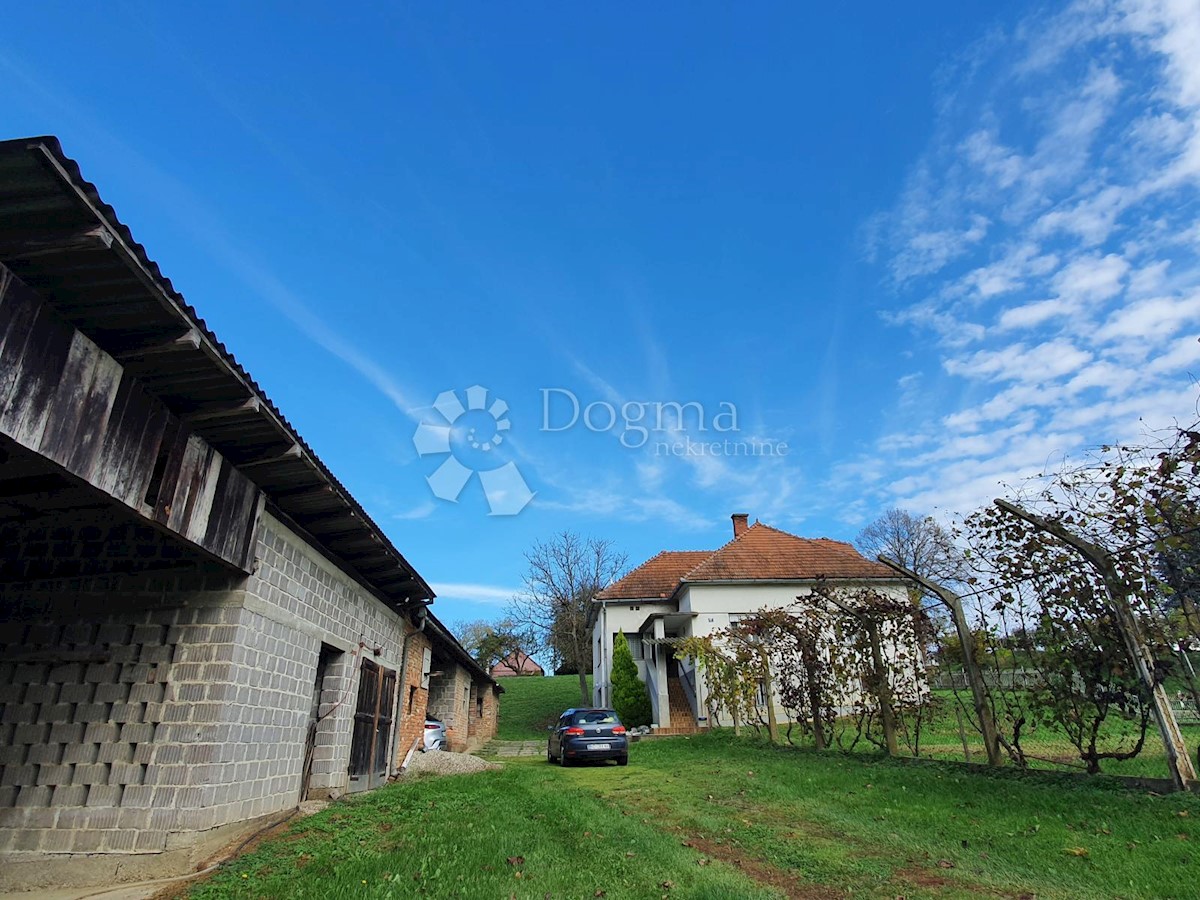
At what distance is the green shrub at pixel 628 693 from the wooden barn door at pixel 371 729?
37.3 feet

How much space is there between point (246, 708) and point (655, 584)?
2056 cm

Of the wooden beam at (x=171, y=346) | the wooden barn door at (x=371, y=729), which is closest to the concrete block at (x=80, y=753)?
the wooden beam at (x=171, y=346)

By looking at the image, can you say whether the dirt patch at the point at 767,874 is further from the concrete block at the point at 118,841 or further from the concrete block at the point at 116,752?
the concrete block at the point at 116,752

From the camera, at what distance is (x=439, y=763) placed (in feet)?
41.8

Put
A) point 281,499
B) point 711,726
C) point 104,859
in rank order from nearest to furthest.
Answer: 1. point 104,859
2. point 281,499
3. point 711,726

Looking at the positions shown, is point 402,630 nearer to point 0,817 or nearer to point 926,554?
point 0,817

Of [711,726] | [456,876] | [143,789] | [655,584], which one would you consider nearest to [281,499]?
[143,789]

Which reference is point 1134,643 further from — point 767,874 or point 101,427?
point 101,427

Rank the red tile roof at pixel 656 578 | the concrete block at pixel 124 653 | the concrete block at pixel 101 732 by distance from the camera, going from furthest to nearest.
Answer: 1. the red tile roof at pixel 656 578
2. the concrete block at pixel 124 653
3. the concrete block at pixel 101 732

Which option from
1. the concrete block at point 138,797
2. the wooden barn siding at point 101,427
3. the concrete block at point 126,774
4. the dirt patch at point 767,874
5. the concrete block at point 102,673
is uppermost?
the wooden barn siding at point 101,427

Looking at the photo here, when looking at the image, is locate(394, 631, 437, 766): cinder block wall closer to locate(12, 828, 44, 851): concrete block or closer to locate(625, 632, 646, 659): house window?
locate(12, 828, 44, 851): concrete block

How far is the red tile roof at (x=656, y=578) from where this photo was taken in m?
25.1

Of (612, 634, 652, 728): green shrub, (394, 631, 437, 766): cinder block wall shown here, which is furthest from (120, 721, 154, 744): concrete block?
(612, 634, 652, 728): green shrub

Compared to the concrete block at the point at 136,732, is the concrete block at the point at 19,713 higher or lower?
higher
